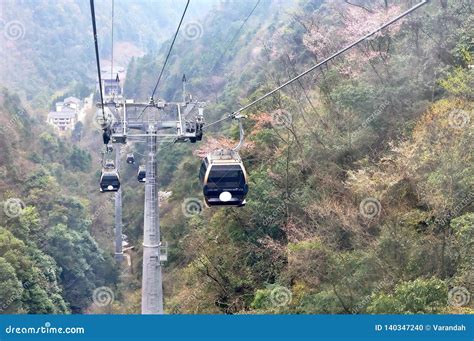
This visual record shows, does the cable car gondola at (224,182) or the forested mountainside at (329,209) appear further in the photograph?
the forested mountainside at (329,209)

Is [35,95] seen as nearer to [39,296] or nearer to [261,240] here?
[39,296]

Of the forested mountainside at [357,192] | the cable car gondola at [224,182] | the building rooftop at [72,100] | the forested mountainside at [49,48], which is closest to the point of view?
the cable car gondola at [224,182]

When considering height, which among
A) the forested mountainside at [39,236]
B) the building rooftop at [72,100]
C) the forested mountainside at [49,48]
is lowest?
the forested mountainside at [39,236]

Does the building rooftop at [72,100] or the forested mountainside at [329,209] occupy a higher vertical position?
the building rooftop at [72,100]

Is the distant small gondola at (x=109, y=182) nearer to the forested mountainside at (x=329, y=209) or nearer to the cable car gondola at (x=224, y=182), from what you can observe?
the forested mountainside at (x=329, y=209)

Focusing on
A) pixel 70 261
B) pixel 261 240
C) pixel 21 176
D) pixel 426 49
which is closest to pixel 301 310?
pixel 261 240

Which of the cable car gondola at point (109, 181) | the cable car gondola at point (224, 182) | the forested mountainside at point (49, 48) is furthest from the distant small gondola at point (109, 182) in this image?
the forested mountainside at point (49, 48)

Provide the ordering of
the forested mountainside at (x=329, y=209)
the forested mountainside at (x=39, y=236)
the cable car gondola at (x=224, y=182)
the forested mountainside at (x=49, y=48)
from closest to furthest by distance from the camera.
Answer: the cable car gondola at (x=224, y=182)
the forested mountainside at (x=329, y=209)
the forested mountainside at (x=39, y=236)
the forested mountainside at (x=49, y=48)

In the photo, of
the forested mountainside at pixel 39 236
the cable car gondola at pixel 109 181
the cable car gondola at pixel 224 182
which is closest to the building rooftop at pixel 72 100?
the forested mountainside at pixel 39 236
